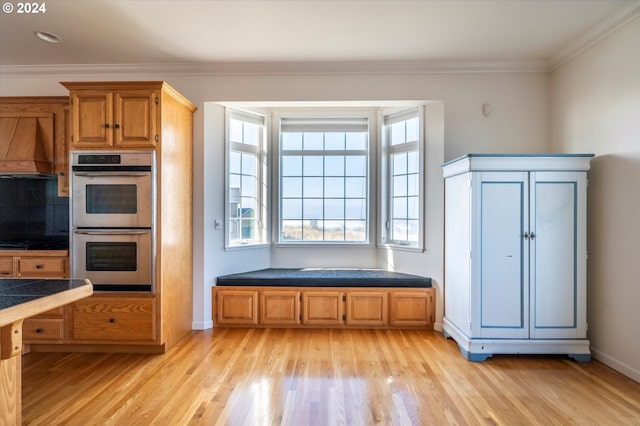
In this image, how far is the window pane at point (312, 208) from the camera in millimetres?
4344

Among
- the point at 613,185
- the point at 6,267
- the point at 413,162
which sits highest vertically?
the point at 413,162

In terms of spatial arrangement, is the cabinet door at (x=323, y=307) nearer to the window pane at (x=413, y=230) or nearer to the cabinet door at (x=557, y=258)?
the window pane at (x=413, y=230)

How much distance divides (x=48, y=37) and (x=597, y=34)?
15.7ft

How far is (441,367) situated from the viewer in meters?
2.71

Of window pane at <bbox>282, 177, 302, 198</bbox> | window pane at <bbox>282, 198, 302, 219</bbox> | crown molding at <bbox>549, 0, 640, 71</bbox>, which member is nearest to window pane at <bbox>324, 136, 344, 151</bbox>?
window pane at <bbox>282, 177, 302, 198</bbox>

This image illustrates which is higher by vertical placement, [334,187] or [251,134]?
[251,134]

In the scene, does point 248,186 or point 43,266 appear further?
point 248,186

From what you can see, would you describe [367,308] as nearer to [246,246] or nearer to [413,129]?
[246,246]

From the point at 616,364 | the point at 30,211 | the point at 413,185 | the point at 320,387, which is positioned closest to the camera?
the point at 320,387

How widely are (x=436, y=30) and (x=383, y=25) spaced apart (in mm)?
476

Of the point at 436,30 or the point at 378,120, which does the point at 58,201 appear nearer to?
the point at 378,120

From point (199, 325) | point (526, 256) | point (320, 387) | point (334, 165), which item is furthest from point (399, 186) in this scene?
point (199, 325)

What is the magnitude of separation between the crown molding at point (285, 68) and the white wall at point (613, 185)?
728mm

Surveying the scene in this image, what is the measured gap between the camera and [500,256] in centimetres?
284
